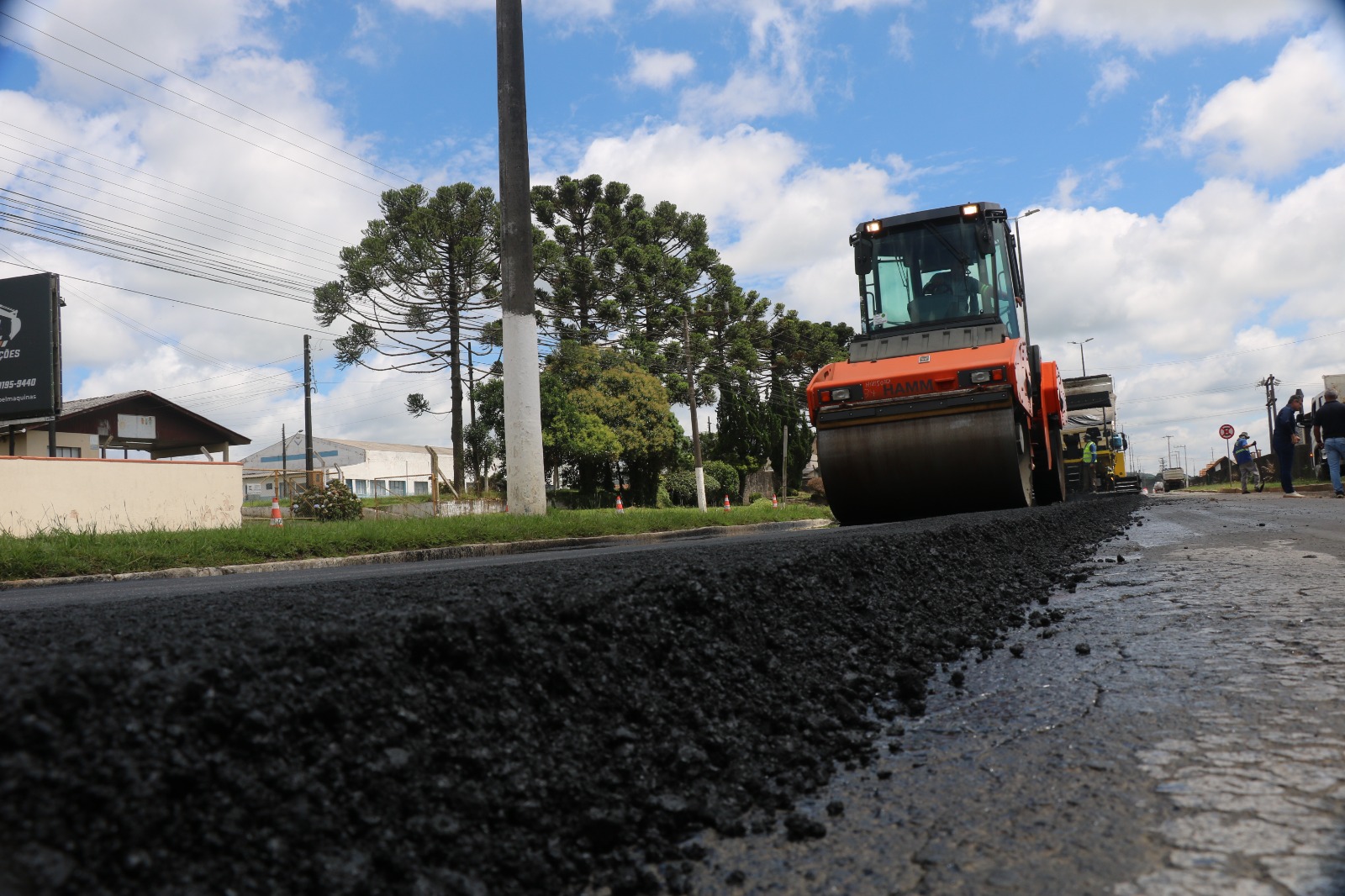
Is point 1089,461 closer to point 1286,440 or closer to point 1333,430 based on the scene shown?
point 1286,440

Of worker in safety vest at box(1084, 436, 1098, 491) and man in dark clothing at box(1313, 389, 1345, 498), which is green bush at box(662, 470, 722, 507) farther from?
man in dark clothing at box(1313, 389, 1345, 498)

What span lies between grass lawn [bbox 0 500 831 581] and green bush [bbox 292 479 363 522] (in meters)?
7.80

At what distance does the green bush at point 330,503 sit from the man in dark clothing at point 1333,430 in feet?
60.6

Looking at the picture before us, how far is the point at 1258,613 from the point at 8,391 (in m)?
27.4

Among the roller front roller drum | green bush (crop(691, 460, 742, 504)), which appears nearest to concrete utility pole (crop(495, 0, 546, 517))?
the roller front roller drum

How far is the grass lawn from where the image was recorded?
8516 millimetres

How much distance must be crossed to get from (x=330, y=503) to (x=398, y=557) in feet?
34.9

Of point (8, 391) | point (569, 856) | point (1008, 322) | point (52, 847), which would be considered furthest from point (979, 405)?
point (8, 391)

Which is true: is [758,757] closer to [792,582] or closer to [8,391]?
[792,582]

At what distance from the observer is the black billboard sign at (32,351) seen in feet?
74.6

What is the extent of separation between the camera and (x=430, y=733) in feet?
5.18

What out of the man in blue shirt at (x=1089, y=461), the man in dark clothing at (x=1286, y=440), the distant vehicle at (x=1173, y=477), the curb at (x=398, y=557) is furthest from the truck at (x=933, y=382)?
the distant vehicle at (x=1173, y=477)

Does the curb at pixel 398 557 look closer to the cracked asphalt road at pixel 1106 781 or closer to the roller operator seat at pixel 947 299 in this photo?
the roller operator seat at pixel 947 299

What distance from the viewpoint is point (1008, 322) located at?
30.9ft
